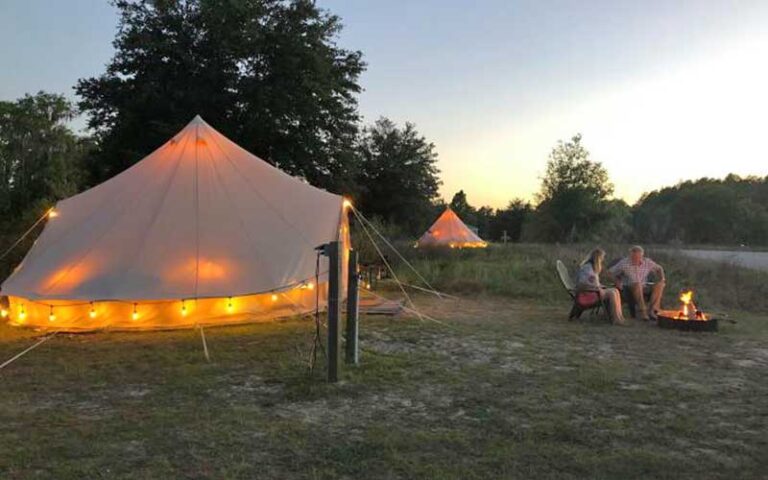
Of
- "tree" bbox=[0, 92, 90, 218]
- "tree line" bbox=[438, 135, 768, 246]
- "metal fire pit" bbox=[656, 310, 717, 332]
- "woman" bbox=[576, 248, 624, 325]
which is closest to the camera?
"metal fire pit" bbox=[656, 310, 717, 332]

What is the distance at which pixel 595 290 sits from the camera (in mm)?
7516

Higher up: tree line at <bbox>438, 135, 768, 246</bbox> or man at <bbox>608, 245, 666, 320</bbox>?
tree line at <bbox>438, 135, 768, 246</bbox>

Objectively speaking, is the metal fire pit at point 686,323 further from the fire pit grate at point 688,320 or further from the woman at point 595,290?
the woman at point 595,290

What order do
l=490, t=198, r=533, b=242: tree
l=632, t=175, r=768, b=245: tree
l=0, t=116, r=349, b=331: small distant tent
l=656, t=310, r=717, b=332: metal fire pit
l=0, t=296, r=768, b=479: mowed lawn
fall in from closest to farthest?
1. l=0, t=296, r=768, b=479: mowed lawn
2. l=0, t=116, r=349, b=331: small distant tent
3. l=656, t=310, r=717, b=332: metal fire pit
4. l=632, t=175, r=768, b=245: tree
5. l=490, t=198, r=533, b=242: tree

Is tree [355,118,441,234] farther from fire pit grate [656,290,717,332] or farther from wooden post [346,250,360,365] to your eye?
wooden post [346,250,360,365]

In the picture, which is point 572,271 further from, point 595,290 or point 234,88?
point 234,88

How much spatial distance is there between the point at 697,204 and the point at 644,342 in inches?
1711

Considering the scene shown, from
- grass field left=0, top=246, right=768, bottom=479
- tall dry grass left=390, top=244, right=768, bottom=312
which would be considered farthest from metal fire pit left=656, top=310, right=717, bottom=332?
tall dry grass left=390, top=244, right=768, bottom=312

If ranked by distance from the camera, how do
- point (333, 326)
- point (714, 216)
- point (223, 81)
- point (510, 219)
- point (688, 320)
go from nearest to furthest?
point (333, 326) → point (688, 320) → point (223, 81) → point (714, 216) → point (510, 219)

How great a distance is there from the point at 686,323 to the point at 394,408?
4553 mm

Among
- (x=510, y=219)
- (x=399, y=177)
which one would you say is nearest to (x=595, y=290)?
(x=399, y=177)

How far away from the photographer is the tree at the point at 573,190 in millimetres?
27984

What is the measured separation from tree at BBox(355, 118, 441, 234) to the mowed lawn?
2389cm

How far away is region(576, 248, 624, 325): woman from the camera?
24.4 ft
